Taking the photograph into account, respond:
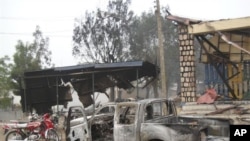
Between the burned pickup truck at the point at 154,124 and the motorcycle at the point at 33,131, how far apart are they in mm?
4058

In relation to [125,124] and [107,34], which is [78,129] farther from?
[107,34]

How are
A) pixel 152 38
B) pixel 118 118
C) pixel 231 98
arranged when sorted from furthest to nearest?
pixel 152 38
pixel 231 98
pixel 118 118

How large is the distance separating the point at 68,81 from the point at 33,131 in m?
6.61

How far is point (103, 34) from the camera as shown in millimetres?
39438

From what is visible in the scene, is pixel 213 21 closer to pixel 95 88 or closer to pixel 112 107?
pixel 112 107

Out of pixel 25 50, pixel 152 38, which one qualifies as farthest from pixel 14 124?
pixel 152 38

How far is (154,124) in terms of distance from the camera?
362 inches

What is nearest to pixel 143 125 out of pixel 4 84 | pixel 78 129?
pixel 78 129

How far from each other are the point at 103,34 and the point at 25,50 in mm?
7569

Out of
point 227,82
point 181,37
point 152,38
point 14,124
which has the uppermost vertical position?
point 152,38

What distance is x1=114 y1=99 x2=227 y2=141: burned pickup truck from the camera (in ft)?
28.5

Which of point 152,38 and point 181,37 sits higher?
point 152,38

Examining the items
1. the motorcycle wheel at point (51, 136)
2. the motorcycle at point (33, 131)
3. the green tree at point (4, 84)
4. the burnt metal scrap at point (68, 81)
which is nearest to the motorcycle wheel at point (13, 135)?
the motorcycle at point (33, 131)

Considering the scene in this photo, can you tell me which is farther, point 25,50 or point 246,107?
point 25,50
